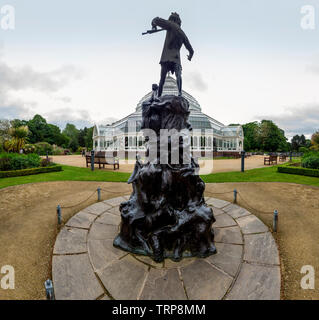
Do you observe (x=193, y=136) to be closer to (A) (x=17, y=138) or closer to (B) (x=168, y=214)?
(A) (x=17, y=138)

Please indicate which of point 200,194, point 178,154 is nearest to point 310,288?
point 200,194

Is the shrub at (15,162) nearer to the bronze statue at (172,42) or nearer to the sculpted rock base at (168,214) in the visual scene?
the sculpted rock base at (168,214)

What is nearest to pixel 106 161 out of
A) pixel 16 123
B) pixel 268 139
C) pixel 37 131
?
pixel 16 123

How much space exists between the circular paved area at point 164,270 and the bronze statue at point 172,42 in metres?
5.14

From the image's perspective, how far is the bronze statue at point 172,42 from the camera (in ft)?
17.2

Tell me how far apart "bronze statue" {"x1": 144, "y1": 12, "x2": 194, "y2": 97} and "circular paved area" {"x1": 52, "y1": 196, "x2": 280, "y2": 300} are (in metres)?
5.14

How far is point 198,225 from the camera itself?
12.8ft

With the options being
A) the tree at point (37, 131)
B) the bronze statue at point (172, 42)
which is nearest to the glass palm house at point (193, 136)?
the bronze statue at point (172, 42)

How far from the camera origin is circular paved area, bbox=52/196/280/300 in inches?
110

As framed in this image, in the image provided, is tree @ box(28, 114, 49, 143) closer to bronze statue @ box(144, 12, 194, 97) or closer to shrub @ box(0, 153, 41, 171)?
shrub @ box(0, 153, 41, 171)

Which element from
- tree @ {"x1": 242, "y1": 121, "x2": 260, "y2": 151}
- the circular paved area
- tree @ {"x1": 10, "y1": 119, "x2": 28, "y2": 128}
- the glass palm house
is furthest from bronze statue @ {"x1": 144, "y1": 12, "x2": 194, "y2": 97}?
tree @ {"x1": 242, "y1": 121, "x2": 260, "y2": 151}

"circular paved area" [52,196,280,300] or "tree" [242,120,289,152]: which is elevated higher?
"tree" [242,120,289,152]

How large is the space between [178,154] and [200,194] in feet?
3.95

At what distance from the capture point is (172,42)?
5434 millimetres
